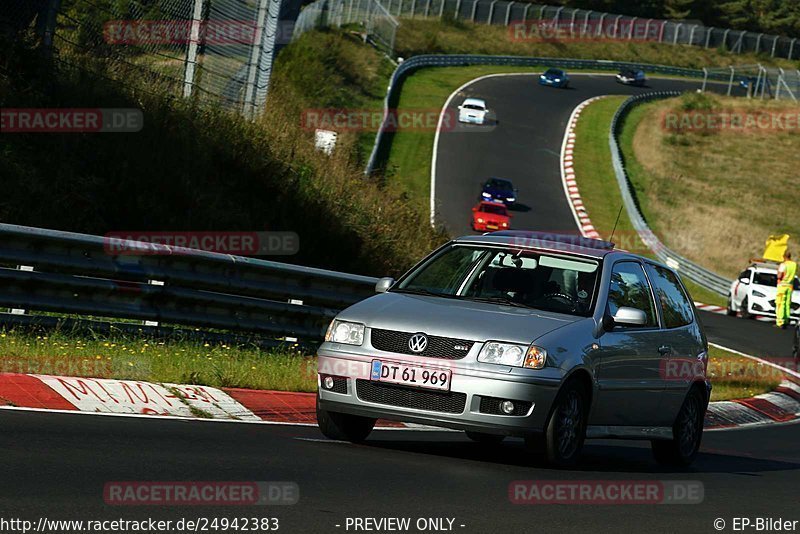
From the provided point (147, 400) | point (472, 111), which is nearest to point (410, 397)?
point (147, 400)

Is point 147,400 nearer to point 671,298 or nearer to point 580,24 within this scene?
point 671,298

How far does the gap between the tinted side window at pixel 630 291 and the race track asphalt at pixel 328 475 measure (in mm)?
1220

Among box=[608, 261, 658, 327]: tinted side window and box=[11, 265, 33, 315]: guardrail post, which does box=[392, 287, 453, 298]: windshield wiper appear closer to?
box=[608, 261, 658, 327]: tinted side window

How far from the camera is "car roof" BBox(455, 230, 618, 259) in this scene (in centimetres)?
1037

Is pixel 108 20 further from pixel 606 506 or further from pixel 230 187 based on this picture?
pixel 606 506

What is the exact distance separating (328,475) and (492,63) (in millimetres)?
81664

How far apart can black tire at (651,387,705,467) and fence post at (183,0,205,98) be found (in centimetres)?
992

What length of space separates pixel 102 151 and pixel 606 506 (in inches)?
427

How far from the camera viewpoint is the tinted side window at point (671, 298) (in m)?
11.1

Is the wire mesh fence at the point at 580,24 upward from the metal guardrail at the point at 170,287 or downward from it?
upward

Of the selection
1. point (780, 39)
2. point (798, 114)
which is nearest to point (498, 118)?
point (798, 114)

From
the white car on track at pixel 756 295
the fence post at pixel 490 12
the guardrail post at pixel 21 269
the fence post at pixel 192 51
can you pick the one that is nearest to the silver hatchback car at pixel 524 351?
the guardrail post at pixel 21 269

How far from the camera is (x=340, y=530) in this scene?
6387 millimetres

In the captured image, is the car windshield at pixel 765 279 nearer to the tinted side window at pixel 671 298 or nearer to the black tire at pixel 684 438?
the tinted side window at pixel 671 298
